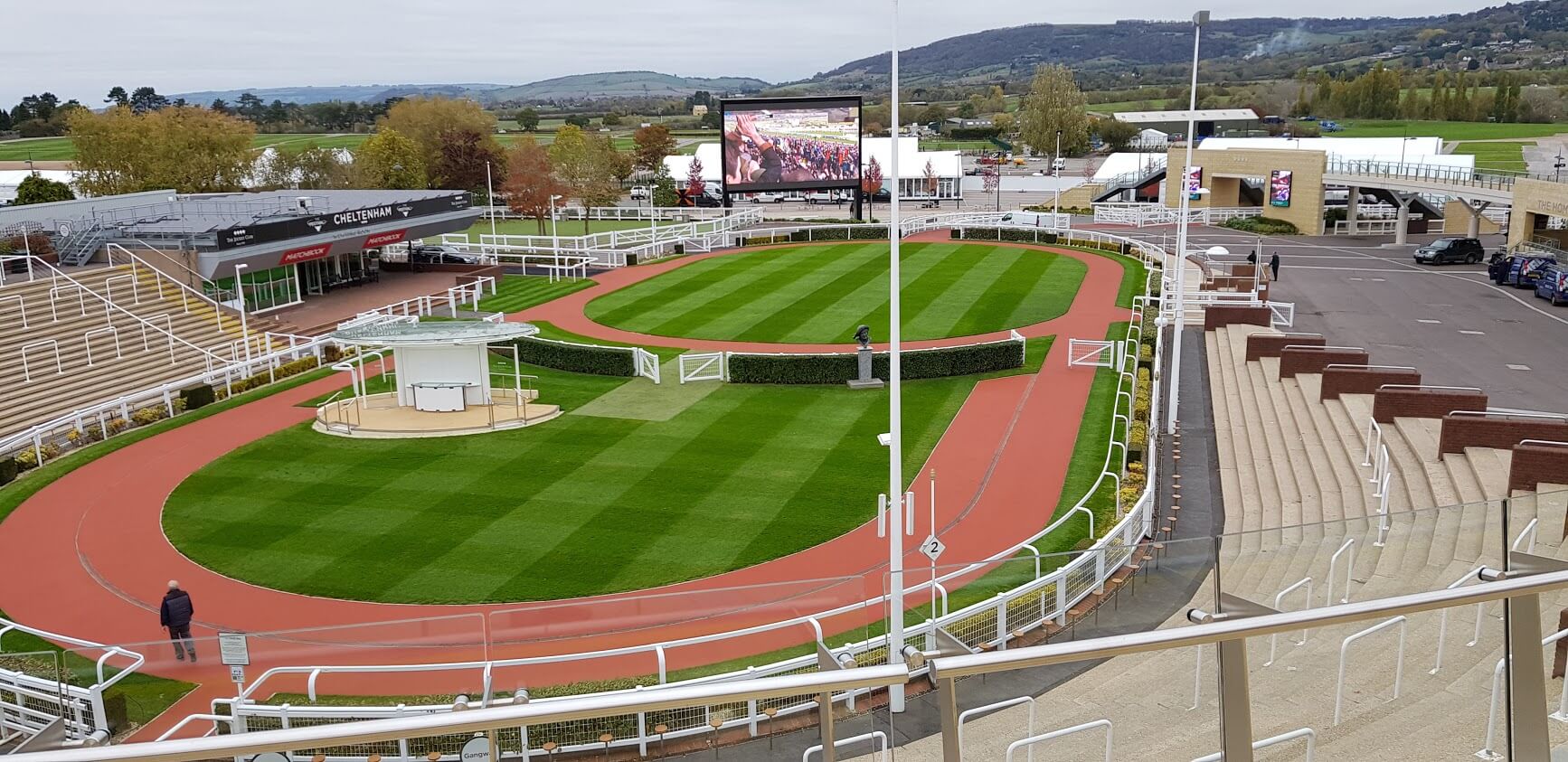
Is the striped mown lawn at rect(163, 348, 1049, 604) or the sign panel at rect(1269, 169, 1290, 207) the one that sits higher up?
the sign panel at rect(1269, 169, 1290, 207)

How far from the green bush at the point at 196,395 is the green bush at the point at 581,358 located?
27.5ft

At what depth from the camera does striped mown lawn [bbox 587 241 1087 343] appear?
40.1 metres

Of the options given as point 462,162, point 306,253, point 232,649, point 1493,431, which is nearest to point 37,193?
point 306,253

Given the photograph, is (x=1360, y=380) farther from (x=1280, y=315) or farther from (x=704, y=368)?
(x=704, y=368)

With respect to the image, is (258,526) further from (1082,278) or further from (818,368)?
(1082,278)

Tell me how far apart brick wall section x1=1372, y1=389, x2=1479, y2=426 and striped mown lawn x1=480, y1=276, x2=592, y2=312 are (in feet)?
106

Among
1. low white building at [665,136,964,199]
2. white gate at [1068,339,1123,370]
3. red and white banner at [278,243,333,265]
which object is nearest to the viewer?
white gate at [1068,339,1123,370]

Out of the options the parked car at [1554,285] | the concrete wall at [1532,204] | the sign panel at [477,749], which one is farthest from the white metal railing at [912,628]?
the concrete wall at [1532,204]

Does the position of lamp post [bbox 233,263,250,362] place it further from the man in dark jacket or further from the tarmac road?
the tarmac road

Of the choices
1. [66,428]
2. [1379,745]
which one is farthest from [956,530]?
[66,428]

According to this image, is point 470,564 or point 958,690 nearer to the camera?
point 958,690

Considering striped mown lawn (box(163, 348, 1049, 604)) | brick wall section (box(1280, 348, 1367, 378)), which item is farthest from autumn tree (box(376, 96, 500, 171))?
brick wall section (box(1280, 348, 1367, 378))

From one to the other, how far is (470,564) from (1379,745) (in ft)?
52.4

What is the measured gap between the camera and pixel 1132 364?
32.6 m
